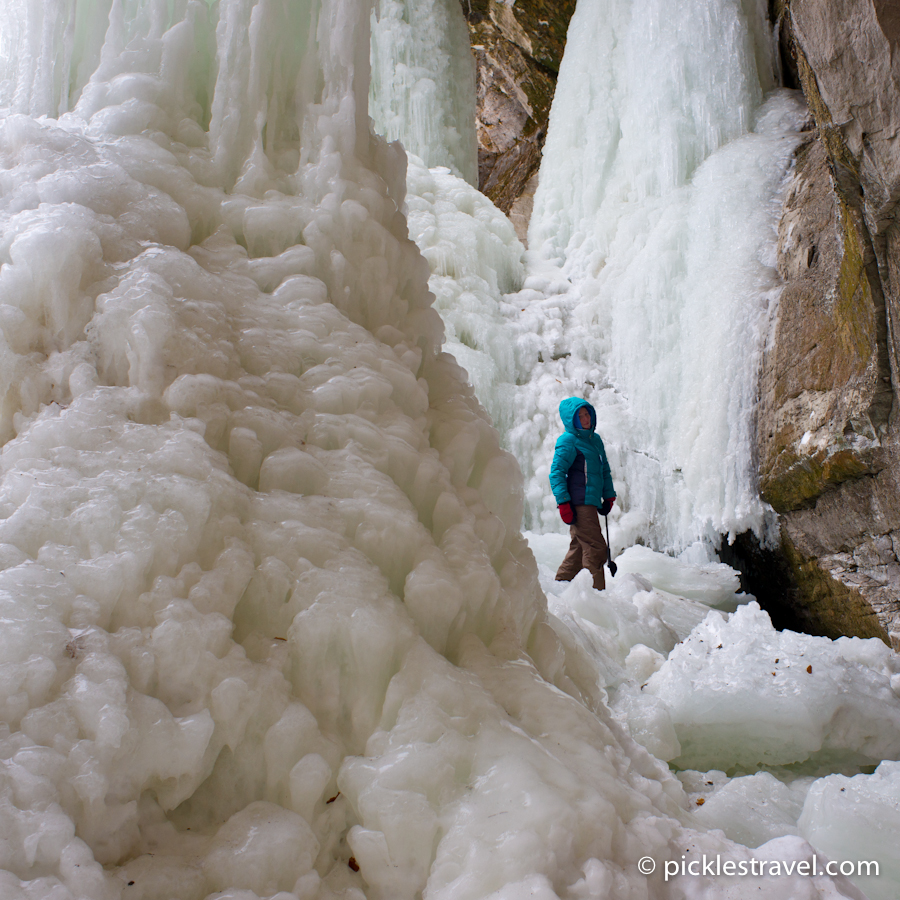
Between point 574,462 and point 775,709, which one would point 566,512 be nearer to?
point 574,462

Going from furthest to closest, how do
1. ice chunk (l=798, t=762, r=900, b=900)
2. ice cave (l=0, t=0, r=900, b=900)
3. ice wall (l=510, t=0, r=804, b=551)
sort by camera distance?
ice wall (l=510, t=0, r=804, b=551) → ice chunk (l=798, t=762, r=900, b=900) → ice cave (l=0, t=0, r=900, b=900)

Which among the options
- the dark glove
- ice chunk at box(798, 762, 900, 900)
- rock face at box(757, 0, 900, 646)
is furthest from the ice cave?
the dark glove

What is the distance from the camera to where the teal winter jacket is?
470 centimetres

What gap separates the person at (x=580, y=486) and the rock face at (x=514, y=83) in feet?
21.8

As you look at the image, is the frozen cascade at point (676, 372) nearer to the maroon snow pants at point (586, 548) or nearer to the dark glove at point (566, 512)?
the maroon snow pants at point (586, 548)

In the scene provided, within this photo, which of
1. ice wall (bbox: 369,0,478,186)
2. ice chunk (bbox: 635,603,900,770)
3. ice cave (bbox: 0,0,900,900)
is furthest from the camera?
→ ice wall (bbox: 369,0,478,186)

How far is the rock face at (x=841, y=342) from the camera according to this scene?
2.94 meters

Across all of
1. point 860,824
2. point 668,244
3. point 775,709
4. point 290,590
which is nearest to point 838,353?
point 775,709

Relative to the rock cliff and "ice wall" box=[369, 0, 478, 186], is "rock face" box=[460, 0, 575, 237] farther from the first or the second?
the rock cliff

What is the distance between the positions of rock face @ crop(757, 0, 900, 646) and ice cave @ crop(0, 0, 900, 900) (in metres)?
0.29

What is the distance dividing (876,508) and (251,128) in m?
3.64

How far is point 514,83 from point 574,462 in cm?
751

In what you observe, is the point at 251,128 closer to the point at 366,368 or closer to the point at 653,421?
the point at 366,368

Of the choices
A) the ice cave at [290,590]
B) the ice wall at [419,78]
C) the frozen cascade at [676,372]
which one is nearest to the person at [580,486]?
the frozen cascade at [676,372]
